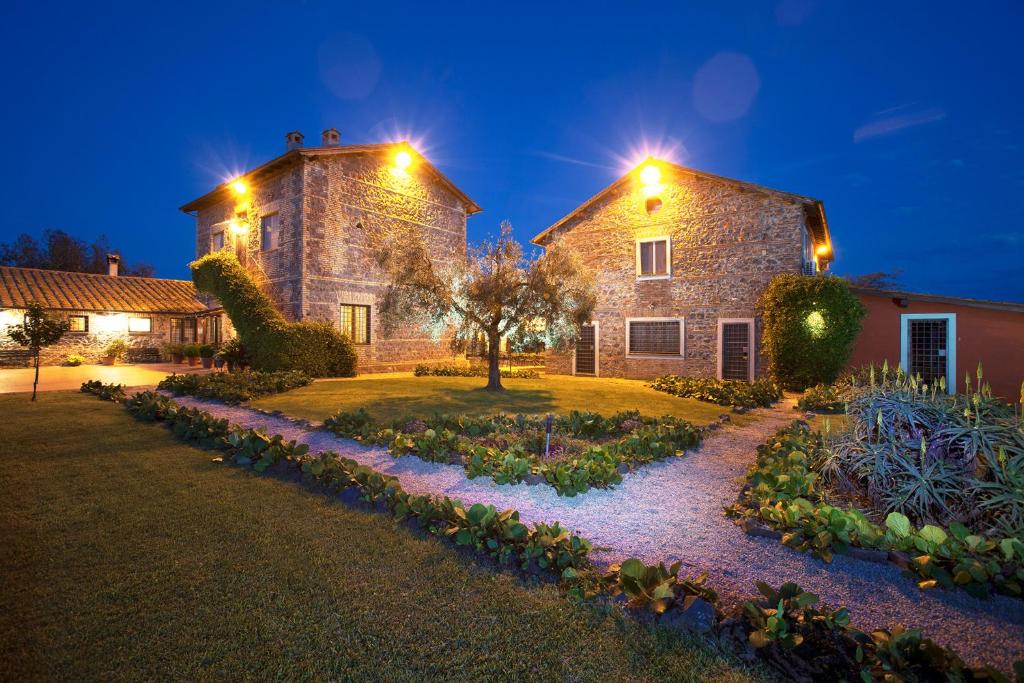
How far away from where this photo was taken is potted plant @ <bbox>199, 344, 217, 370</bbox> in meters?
20.5

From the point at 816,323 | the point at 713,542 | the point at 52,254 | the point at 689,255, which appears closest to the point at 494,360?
the point at 689,255

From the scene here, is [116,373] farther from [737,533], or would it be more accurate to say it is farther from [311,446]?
[737,533]

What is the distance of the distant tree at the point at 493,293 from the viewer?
13078mm

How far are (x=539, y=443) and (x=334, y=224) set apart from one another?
15096 millimetres

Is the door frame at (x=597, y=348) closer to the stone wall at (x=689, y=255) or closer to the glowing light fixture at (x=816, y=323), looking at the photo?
the stone wall at (x=689, y=255)

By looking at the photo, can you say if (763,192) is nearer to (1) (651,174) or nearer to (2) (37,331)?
(1) (651,174)

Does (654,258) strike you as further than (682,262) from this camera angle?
Yes

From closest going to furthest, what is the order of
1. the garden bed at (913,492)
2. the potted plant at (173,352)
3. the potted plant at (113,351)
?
the garden bed at (913,492)
the potted plant at (113,351)
the potted plant at (173,352)

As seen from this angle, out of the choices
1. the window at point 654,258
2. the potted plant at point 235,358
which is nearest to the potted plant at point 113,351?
the potted plant at point 235,358

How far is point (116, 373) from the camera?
18125 millimetres

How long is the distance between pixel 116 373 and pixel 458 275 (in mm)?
15052

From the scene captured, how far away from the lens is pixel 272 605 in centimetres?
283

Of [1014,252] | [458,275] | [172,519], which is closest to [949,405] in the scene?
[172,519]

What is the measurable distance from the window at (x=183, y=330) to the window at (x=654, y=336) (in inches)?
920
